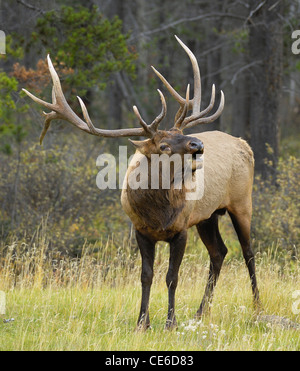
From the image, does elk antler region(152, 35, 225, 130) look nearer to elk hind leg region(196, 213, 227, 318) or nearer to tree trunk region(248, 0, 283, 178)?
elk hind leg region(196, 213, 227, 318)

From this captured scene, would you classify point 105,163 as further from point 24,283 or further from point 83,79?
point 24,283

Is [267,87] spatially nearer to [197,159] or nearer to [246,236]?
[246,236]

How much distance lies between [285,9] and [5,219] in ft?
28.2

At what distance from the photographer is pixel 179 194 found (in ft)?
18.5

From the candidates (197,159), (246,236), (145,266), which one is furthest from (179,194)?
(246,236)

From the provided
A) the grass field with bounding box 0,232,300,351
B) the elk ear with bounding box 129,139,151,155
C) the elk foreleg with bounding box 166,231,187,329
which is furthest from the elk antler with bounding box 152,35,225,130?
the grass field with bounding box 0,232,300,351

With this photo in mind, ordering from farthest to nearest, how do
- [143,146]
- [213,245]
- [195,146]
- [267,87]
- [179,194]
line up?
[267,87] < [213,245] < [179,194] < [143,146] < [195,146]

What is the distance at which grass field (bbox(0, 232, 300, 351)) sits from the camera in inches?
200

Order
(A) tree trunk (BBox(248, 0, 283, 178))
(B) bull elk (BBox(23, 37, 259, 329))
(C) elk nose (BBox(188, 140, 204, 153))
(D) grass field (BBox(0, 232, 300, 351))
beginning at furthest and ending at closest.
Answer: (A) tree trunk (BBox(248, 0, 283, 178)), (B) bull elk (BBox(23, 37, 259, 329)), (C) elk nose (BBox(188, 140, 204, 153)), (D) grass field (BBox(0, 232, 300, 351))

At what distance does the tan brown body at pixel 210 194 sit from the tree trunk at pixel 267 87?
18.1ft

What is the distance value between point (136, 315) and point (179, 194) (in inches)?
56.9

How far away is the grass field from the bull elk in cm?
27

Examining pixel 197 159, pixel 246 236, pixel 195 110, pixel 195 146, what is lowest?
pixel 246 236
